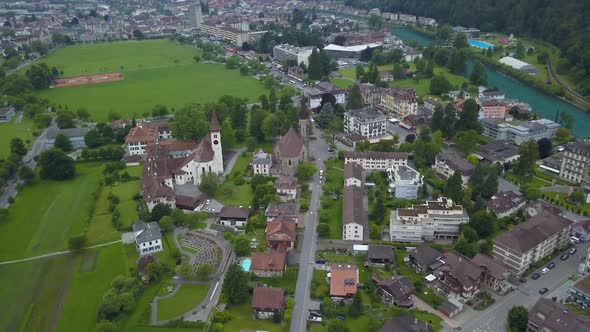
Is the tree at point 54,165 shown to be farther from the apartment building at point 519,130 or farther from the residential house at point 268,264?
the apartment building at point 519,130

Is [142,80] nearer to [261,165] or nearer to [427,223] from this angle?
[261,165]

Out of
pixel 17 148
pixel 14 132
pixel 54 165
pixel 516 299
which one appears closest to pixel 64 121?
pixel 14 132

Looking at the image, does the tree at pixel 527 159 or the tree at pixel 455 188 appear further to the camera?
the tree at pixel 527 159

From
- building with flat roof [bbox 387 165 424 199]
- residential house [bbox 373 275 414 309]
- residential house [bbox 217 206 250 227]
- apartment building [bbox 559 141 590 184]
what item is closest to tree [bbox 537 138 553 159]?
apartment building [bbox 559 141 590 184]

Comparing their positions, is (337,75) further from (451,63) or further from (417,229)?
(417,229)

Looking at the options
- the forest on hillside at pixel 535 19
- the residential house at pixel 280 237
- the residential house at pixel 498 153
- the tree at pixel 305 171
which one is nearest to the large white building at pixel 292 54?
the forest on hillside at pixel 535 19

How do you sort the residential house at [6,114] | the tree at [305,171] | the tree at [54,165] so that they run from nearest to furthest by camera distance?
1. the tree at [305,171]
2. the tree at [54,165]
3. the residential house at [6,114]

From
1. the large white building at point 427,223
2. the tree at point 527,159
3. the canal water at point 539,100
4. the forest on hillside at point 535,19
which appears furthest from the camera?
the forest on hillside at point 535,19

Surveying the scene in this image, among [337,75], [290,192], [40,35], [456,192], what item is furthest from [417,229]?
[40,35]

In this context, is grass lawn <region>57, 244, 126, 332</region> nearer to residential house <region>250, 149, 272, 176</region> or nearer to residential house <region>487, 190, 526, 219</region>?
residential house <region>250, 149, 272, 176</region>
